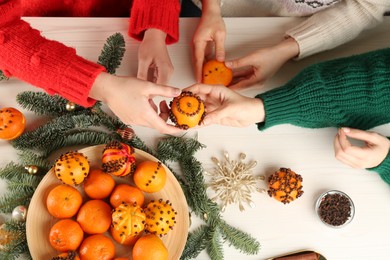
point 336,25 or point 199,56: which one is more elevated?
point 336,25

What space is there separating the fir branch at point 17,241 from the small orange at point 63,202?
0.08m

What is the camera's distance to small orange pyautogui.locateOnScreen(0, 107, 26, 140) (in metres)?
0.91

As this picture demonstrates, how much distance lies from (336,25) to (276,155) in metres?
0.39

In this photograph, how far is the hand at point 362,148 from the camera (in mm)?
935

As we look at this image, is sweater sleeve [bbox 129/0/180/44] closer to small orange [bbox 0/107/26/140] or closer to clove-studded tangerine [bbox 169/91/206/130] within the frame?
clove-studded tangerine [bbox 169/91/206/130]

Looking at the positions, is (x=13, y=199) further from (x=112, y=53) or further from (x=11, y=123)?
(x=112, y=53)

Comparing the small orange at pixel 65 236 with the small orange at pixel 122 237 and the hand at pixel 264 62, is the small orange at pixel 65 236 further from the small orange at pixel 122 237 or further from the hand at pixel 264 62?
the hand at pixel 264 62

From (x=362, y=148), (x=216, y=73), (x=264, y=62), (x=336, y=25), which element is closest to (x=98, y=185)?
(x=216, y=73)

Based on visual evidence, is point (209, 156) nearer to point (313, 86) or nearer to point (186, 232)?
point (186, 232)

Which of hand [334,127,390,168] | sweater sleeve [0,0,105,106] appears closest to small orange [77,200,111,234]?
sweater sleeve [0,0,105,106]

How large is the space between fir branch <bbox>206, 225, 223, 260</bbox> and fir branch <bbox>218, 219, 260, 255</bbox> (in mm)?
22

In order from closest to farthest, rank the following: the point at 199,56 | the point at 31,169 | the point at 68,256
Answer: the point at 68,256 < the point at 31,169 < the point at 199,56

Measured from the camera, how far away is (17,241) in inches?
34.2

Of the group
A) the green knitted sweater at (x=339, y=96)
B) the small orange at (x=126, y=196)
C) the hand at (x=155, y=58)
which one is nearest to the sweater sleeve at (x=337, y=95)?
the green knitted sweater at (x=339, y=96)
